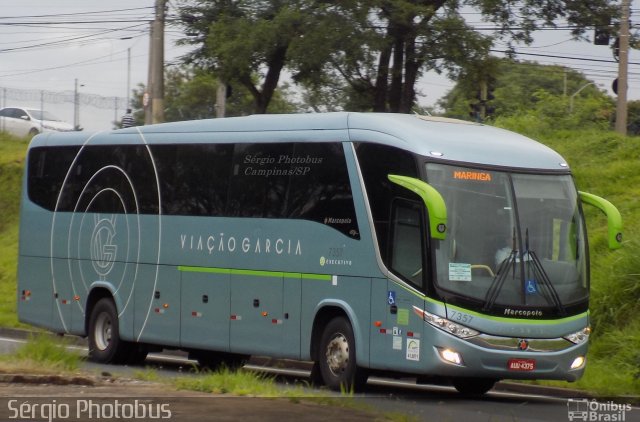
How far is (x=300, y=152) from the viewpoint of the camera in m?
16.3

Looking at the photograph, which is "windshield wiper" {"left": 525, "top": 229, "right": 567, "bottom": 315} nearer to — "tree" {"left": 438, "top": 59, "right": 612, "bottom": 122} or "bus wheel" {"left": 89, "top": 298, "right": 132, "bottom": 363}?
"bus wheel" {"left": 89, "top": 298, "right": 132, "bottom": 363}

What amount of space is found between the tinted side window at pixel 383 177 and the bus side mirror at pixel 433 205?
1.36 ft

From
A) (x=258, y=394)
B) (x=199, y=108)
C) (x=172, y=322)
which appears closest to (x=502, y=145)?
(x=258, y=394)

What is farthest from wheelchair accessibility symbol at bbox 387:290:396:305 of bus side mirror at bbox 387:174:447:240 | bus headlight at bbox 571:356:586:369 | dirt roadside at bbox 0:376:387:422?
dirt roadside at bbox 0:376:387:422

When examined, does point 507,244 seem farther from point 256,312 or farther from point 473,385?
point 256,312

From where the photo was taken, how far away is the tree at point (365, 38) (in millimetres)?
30594

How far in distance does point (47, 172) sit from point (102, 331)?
10.8 ft

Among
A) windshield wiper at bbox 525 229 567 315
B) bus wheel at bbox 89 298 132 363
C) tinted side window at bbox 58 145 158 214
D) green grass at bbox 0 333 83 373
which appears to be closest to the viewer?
green grass at bbox 0 333 83 373

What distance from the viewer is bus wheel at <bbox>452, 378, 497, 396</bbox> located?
15.5 metres

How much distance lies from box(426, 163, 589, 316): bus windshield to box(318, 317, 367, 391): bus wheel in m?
1.75

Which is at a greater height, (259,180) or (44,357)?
(259,180)

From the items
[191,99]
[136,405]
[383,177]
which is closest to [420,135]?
[383,177]

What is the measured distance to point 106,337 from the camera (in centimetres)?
1964

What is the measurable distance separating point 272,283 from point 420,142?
3.29 m
